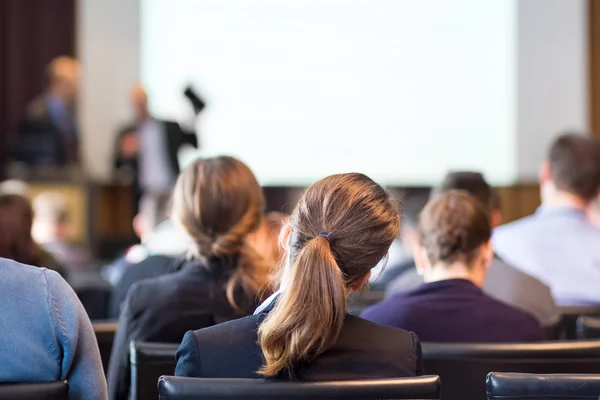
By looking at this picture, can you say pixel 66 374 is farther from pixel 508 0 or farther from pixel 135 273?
pixel 508 0

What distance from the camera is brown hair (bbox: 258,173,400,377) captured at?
1.51m

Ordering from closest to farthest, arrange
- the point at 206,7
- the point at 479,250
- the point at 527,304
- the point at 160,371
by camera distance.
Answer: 1. the point at 160,371
2. the point at 479,250
3. the point at 527,304
4. the point at 206,7

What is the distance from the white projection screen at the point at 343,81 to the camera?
8602mm

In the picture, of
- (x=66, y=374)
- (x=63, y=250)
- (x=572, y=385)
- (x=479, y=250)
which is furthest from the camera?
(x=63, y=250)

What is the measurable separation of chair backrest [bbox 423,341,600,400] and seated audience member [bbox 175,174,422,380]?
31 centimetres

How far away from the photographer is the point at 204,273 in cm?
243

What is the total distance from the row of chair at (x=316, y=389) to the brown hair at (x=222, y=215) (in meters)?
1.01

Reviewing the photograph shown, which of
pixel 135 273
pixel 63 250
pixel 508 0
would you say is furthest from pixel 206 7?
pixel 135 273

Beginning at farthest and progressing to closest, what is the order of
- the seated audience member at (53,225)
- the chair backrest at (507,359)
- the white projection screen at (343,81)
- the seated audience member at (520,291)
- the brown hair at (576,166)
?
1. the white projection screen at (343,81)
2. the seated audience member at (53,225)
3. the brown hair at (576,166)
4. the seated audience member at (520,291)
5. the chair backrest at (507,359)

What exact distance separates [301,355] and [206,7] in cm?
734

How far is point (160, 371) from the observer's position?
1979 mm

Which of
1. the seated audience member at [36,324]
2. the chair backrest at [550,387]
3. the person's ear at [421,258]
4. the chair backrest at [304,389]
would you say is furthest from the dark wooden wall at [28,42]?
the chair backrest at [550,387]

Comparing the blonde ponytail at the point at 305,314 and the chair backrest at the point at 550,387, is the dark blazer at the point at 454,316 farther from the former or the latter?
the chair backrest at the point at 550,387

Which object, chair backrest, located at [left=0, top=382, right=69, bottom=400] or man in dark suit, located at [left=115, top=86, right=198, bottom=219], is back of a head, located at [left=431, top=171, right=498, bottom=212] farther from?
man in dark suit, located at [left=115, top=86, right=198, bottom=219]
